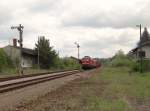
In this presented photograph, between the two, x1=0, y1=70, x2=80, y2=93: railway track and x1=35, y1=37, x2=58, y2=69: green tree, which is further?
x1=35, y1=37, x2=58, y2=69: green tree

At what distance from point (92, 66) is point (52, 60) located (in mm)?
14080

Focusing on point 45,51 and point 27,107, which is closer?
point 27,107

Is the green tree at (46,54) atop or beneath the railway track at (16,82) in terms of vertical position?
atop

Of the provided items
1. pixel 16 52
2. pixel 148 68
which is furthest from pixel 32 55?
pixel 148 68

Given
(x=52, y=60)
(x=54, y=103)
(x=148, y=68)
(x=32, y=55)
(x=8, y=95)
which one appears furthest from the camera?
(x=32, y=55)

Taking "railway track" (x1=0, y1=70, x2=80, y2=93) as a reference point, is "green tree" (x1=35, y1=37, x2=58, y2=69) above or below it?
above

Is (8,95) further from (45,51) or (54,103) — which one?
(45,51)

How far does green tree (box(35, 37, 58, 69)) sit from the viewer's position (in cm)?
9212

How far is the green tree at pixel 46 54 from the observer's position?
9212cm

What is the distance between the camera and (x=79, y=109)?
15.9 meters

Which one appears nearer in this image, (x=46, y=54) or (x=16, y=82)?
(x=16, y=82)

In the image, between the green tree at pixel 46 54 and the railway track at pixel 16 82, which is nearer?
the railway track at pixel 16 82

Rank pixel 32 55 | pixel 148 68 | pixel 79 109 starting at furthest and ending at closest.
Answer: pixel 32 55 → pixel 148 68 → pixel 79 109

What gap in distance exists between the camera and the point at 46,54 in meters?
92.6
